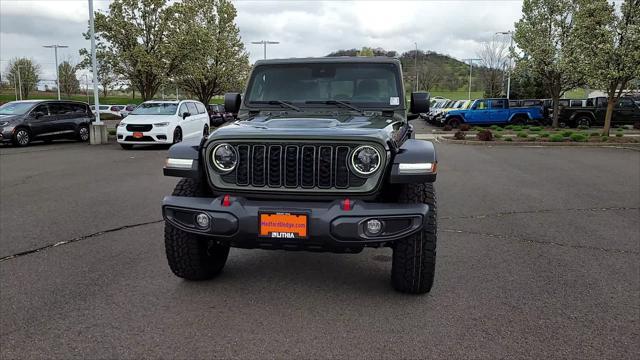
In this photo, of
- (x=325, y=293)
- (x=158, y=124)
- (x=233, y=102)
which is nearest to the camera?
(x=325, y=293)

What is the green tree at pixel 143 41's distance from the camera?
23.5 m

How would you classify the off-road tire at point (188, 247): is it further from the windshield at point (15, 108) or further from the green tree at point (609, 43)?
the green tree at point (609, 43)

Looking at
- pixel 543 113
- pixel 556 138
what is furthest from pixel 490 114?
pixel 556 138

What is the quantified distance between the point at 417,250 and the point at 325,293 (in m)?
0.82

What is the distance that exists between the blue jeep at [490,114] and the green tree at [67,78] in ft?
191

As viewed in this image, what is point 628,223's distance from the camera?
6.25 meters

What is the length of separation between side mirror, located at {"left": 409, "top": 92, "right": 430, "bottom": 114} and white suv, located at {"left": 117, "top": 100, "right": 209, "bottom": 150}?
37.0 feet

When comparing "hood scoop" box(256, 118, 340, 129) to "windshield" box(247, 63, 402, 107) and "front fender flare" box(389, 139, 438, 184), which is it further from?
"windshield" box(247, 63, 402, 107)

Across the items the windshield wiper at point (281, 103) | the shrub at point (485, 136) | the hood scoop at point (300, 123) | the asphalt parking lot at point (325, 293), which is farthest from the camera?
the shrub at point (485, 136)

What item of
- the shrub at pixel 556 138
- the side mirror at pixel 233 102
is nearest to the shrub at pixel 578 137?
the shrub at pixel 556 138

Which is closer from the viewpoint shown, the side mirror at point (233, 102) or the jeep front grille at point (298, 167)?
the jeep front grille at point (298, 167)

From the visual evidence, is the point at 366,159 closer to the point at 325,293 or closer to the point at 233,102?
the point at 325,293

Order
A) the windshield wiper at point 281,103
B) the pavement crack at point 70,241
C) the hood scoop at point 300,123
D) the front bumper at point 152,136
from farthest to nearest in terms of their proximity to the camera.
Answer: the front bumper at point 152,136 < the pavement crack at point 70,241 < the windshield wiper at point 281,103 < the hood scoop at point 300,123

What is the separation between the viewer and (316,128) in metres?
3.59
